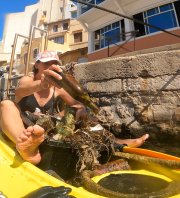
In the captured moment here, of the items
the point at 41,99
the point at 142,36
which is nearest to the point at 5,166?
the point at 41,99

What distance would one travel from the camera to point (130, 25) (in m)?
14.6

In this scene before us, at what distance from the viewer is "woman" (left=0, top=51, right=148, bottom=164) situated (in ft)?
6.28

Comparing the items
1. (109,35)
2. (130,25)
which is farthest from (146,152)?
(109,35)

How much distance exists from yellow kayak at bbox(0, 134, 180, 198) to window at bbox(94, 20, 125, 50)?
1279 centimetres

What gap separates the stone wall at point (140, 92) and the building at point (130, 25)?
7.52 metres

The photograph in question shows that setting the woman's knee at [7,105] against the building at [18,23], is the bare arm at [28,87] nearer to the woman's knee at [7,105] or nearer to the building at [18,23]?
the woman's knee at [7,105]

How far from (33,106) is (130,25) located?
1296 cm

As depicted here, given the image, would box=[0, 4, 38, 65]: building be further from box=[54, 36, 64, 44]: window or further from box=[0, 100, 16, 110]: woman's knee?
box=[0, 100, 16, 110]: woman's knee

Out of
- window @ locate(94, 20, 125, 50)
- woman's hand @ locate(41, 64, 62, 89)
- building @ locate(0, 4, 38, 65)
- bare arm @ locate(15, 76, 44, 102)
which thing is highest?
building @ locate(0, 4, 38, 65)

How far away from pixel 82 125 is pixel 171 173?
1.26 m

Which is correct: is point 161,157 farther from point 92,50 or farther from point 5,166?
point 92,50

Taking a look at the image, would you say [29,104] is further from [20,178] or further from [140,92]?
[140,92]

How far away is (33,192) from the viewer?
1517 millimetres

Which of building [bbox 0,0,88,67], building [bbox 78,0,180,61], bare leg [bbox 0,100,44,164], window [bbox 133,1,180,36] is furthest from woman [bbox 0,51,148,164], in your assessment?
building [bbox 0,0,88,67]
